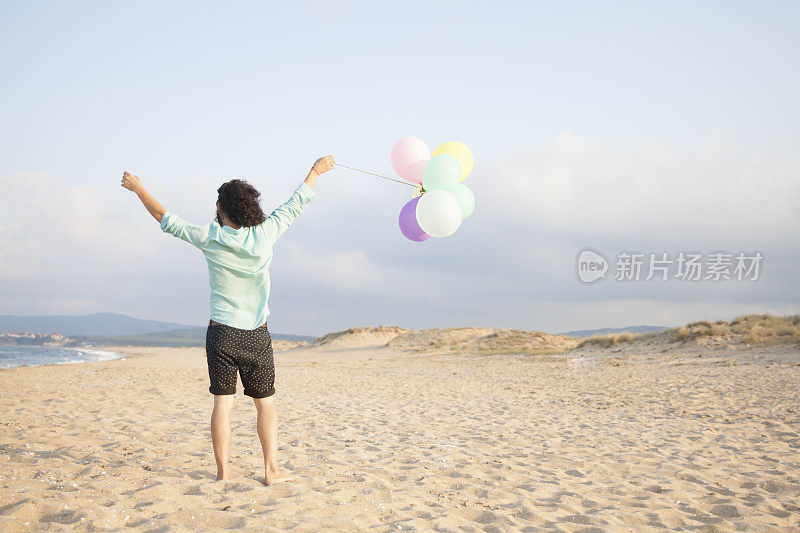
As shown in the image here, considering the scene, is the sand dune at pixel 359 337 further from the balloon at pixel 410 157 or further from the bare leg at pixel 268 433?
the bare leg at pixel 268 433

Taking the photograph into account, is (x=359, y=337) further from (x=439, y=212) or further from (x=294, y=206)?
(x=294, y=206)

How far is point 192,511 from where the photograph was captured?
312 cm

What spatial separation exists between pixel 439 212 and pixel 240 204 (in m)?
2.30

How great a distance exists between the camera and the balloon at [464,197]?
5625 millimetres

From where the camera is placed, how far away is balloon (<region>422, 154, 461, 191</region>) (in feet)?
18.2

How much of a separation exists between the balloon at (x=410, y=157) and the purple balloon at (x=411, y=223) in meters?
0.31

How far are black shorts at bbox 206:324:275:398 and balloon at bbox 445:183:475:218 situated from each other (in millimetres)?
2859

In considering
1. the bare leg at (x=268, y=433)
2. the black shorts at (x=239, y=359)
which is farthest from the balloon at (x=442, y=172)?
the bare leg at (x=268, y=433)

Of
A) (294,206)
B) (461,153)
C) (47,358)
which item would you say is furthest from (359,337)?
(294,206)

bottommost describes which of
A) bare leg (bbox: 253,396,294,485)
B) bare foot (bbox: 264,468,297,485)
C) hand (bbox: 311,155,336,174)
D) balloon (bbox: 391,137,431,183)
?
bare foot (bbox: 264,468,297,485)

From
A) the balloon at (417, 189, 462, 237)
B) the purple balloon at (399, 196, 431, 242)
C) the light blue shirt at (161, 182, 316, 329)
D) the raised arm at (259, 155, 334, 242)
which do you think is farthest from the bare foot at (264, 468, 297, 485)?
the purple balloon at (399, 196, 431, 242)

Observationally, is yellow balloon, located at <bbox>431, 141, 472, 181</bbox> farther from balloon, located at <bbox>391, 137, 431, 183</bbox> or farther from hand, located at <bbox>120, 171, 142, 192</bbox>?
hand, located at <bbox>120, 171, 142, 192</bbox>

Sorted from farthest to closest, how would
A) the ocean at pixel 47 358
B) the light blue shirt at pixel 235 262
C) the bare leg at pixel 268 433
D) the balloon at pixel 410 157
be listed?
1. the ocean at pixel 47 358
2. the balloon at pixel 410 157
3. the bare leg at pixel 268 433
4. the light blue shirt at pixel 235 262

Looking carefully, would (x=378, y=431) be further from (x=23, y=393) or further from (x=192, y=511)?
(x=23, y=393)
